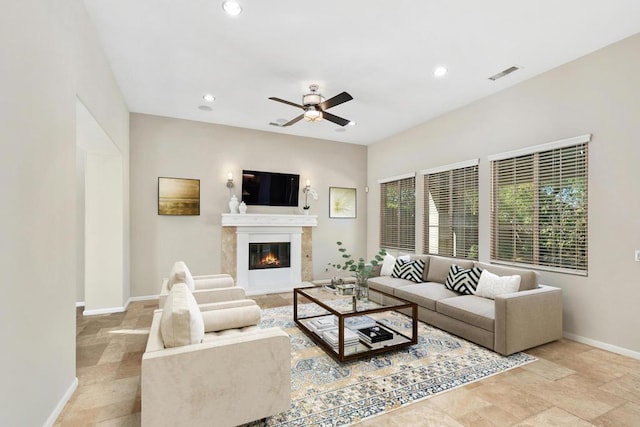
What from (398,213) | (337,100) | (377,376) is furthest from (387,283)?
(337,100)

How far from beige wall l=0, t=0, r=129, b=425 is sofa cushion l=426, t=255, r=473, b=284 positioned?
443 cm

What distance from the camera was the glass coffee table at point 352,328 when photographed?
3.07 meters

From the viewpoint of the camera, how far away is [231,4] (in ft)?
8.66

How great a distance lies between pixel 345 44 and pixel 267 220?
363cm

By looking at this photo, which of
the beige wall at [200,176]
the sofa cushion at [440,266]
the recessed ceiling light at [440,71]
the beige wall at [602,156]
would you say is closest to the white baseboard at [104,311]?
the beige wall at [200,176]

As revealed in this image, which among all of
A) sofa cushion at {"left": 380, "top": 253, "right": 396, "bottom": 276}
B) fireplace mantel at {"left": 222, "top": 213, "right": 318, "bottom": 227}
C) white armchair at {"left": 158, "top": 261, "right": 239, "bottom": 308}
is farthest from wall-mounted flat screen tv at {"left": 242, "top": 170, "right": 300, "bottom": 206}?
white armchair at {"left": 158, "top": 261, "right": 239, "bottom": 308}

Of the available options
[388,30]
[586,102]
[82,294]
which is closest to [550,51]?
[586,102]

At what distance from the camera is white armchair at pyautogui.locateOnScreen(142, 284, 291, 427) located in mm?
1738

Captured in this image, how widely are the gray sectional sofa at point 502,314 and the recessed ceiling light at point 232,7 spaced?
3.67 meters

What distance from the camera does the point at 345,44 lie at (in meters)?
3.24

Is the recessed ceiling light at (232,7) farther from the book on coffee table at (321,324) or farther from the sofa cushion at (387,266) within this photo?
the sofa cushion at (387,266)

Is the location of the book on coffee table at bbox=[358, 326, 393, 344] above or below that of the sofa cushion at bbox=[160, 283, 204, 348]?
below

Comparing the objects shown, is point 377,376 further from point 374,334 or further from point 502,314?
point 502,314

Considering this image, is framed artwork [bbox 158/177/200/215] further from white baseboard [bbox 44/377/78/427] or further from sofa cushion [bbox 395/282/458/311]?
sofa cushion [bbox 395/282/458/311]
